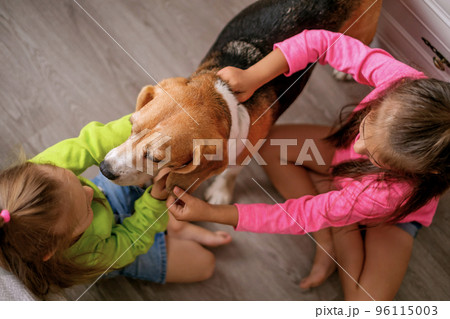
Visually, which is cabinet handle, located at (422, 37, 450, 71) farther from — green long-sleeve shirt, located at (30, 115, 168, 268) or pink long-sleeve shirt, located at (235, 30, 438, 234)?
green long-sleeve shirt, located at (30, 115, 168, 268)

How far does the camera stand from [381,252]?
1.64 meters

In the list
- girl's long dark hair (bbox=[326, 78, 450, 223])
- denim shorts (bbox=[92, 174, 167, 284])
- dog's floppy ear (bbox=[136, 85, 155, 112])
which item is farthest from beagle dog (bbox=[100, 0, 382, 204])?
girl's long dark hair (bbox=[326, 78, 450, 223])

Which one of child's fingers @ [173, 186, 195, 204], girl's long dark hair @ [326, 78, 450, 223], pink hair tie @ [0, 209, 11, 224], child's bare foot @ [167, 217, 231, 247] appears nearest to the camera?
pink hair tie @ [0, 209, 11, 224]

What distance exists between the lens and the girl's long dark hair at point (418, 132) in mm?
1134

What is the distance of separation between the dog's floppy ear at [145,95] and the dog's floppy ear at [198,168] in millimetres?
243

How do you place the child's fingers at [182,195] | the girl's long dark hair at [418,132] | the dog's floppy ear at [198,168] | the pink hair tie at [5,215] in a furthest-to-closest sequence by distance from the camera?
1. the child's fingers at [182,195]
2. the dog's floppy ear at [198,168]
3. the girl's long dark hair at [418,132]
4. the pink hair tie at [5,215]

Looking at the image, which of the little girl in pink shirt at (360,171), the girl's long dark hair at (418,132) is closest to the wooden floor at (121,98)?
the little girl in pink shirt at (360,171)

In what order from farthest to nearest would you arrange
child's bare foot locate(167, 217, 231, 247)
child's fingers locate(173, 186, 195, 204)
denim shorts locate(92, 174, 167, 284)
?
child's bare foot locate(167, 217, 231, 247), denim shorts locate(92, 174, 167, 284), child's fingers locate(173, 186, 195, 204)

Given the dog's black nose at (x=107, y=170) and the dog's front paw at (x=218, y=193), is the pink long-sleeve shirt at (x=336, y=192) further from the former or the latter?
the dog's black nose at (x=107, y=170)

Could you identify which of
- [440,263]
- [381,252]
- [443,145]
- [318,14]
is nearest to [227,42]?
[318,14]

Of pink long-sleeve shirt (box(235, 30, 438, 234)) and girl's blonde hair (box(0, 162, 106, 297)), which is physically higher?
girl's blonde hair (box(0, 162, 106, 297))

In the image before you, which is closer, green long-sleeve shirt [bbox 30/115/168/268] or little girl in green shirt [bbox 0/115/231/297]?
little girl in green shirt [bbox 0/115/231/297]

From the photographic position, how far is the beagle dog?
48.0 inches

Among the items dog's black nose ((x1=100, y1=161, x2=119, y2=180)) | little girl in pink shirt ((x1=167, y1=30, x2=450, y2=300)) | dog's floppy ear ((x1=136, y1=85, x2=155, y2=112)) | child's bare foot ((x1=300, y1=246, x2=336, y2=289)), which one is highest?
dog's floppy ear ((x1=136, y1=85, x2=155, y2=112))
